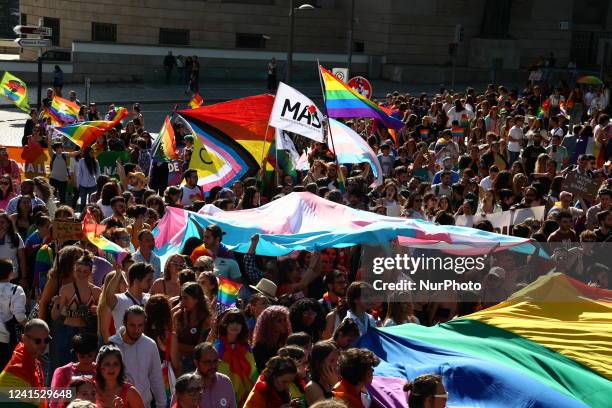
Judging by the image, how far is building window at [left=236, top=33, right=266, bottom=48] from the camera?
1699 inches

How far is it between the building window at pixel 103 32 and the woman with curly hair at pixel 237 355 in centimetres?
3483

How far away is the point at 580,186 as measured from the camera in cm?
1418

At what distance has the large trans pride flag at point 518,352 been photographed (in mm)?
7664

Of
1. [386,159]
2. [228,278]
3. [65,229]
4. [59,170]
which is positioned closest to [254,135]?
[386,159]

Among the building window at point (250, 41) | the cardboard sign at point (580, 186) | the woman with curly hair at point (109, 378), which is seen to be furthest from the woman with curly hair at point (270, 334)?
the building window at point (250, 41)

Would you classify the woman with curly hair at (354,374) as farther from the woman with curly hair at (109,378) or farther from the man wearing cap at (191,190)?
the man wearing cap at (191,190)

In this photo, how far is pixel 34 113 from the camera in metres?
21.0

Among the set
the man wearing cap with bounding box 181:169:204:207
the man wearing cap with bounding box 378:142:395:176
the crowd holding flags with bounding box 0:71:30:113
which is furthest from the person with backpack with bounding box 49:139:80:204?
the crowd holding flags with bounding box 0:71:30:113

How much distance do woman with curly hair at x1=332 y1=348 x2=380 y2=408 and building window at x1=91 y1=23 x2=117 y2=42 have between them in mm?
35867

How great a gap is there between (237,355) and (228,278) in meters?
2.68

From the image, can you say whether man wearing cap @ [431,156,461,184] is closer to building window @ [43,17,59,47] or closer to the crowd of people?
the crowd of people

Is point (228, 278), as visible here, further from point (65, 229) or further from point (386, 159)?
point (386, 159)

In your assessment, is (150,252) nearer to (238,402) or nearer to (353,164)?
(238,402)

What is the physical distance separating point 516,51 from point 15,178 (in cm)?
3150
